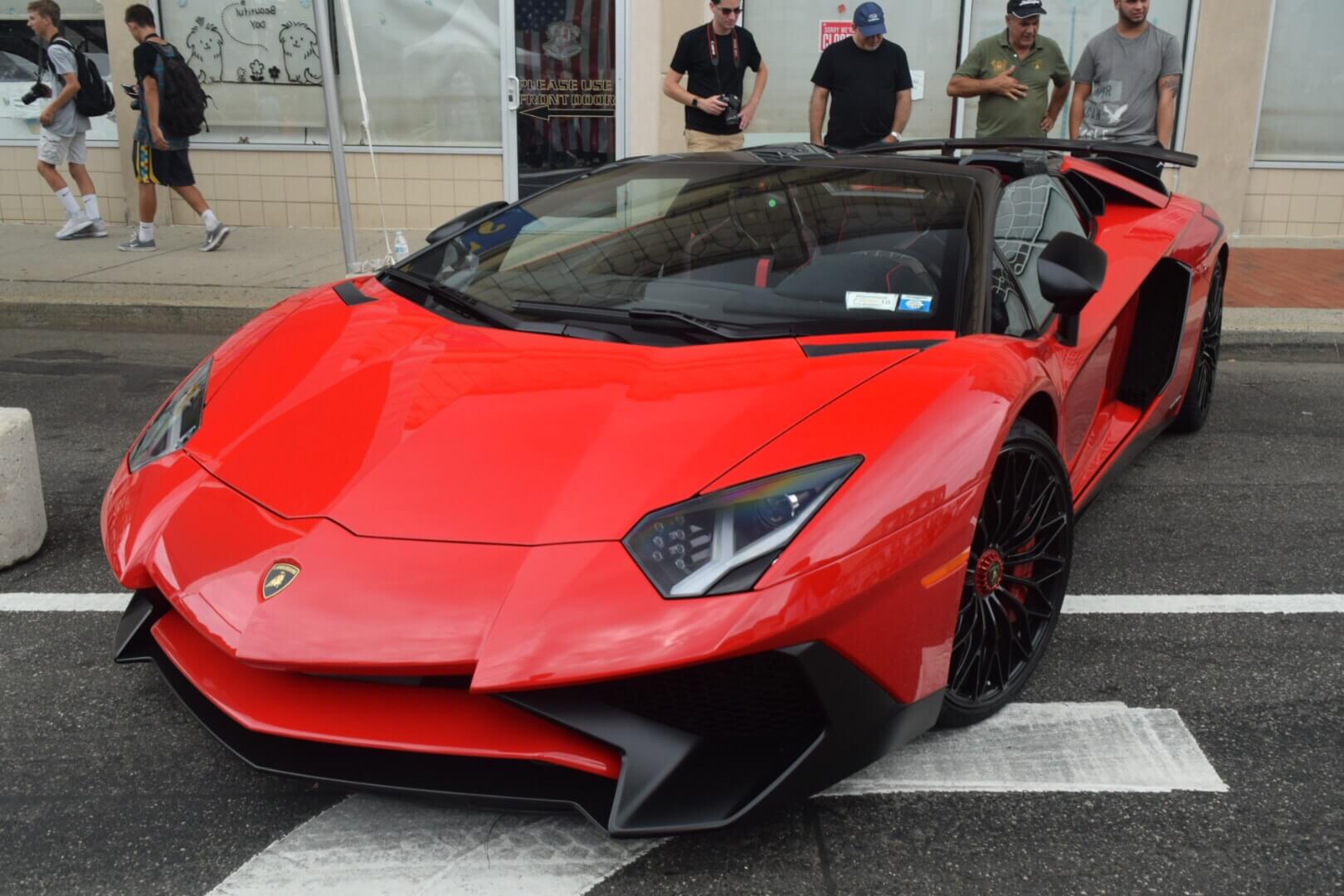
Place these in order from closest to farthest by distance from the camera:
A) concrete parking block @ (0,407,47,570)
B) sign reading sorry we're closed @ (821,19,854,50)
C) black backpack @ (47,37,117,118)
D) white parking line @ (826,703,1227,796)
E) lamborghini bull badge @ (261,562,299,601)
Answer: lamborghini bull badge @ (261,562,299,601) < white parking line @ (826,703,1227,796) < concrete parking block @ (0,407,47,570) < black backpack @ (47,37,117,118) < sign reading sorry we're closed @ (821,19,854,50)

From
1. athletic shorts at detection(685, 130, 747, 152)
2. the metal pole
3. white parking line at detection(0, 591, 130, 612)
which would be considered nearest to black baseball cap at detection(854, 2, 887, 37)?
athletic shorts at detection(685, 130, 747, 152)

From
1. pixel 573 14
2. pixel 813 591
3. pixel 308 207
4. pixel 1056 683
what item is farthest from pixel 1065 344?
pixel 308 207

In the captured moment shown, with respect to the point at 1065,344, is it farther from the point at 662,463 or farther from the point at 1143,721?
the point at 662,463

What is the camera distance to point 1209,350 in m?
4.85

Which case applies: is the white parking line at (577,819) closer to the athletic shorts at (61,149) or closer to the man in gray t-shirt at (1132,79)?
the man in gray t-shirt at (1132,79)

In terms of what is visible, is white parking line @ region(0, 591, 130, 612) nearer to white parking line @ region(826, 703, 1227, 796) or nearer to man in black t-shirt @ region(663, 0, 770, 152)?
white parking line @ region(826, 703, 1227, 796)

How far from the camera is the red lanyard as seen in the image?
7305 mm

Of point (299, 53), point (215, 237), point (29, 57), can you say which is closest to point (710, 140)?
point (215, 237)

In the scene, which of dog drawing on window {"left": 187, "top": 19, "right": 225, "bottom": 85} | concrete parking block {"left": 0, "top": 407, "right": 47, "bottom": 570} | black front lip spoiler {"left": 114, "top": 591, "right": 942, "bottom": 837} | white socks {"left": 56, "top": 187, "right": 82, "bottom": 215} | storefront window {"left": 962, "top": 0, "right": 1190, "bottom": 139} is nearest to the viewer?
black front lip spoiler {"left": 114, "top": 591, "right": 942, "bottom": 837}

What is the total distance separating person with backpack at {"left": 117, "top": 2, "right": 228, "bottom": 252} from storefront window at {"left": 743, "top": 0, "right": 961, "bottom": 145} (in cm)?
423

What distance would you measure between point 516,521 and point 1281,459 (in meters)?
3.68

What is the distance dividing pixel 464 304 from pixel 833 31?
7.54m

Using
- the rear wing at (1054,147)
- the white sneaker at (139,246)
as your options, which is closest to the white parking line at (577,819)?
the rear wing at (1054,147)

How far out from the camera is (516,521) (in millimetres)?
2129
